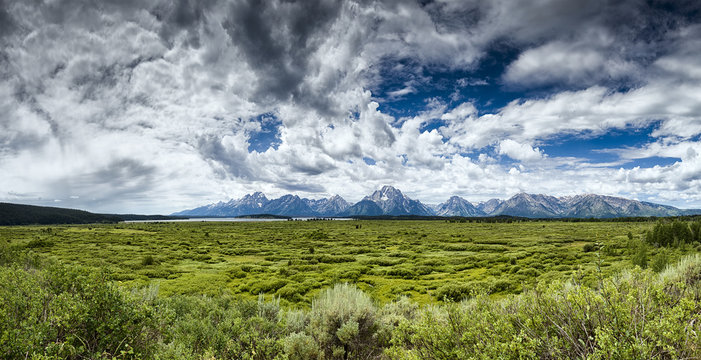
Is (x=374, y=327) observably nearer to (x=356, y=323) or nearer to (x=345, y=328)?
(x=356, y=323)

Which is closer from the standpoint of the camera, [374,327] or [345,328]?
[345,328]

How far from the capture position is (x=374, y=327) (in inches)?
426

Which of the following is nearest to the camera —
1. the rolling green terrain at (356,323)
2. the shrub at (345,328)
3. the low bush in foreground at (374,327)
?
the low bush in foreground at (374,327)

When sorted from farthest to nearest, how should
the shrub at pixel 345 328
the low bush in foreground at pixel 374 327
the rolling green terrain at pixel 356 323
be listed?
the shrub at pixel 345 328, the rolling green terrain at pixel 356 323, the low bush in foreground at pixel 374 327

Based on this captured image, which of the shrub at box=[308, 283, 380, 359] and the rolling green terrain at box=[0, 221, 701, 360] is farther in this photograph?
the shrub at box=[308, 283, 380, 359]

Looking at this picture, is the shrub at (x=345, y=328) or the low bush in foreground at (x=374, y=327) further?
the shrub at (x=345, y=328)

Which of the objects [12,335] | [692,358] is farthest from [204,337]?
[692,358]

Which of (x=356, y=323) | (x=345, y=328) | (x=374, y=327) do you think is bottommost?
(x=374, y=327)

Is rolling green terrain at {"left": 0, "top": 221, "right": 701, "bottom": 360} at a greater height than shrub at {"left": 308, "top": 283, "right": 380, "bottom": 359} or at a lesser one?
greater

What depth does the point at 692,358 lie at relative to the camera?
14.6 feet

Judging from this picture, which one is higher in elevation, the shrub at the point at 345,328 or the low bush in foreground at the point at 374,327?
the low bush in foreground at the point at 374,327

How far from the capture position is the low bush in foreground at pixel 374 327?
505 centimetres

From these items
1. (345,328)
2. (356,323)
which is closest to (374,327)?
(356,323)

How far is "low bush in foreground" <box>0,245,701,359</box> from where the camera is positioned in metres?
5.05
